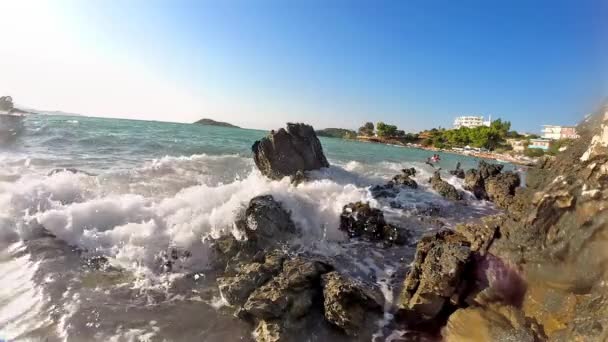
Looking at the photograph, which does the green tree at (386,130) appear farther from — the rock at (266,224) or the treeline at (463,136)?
the rock at (266,224)

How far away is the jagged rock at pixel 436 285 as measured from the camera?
18.0 ft

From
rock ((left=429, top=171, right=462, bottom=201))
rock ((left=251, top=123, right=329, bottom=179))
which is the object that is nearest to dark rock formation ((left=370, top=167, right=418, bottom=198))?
rock ((left=429, top=171, right=462, bottom=201))

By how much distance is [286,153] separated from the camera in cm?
1791

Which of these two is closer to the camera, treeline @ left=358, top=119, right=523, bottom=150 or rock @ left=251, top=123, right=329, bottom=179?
rock @ left=251, top=123, right=329, bottom=179

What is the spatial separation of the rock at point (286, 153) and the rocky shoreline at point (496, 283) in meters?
10.5

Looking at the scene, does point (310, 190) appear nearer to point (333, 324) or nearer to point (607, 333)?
point (333, 324)

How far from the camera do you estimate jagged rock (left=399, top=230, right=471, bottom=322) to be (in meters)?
5.47

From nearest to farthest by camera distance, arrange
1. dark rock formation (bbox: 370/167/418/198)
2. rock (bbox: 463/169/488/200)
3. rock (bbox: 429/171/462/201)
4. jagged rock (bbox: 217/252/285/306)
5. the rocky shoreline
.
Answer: the rocky shoreline, jagged rock (bbox: 217/252/285/306), dark rock formation (bbox: 370/167/418/198), rock (bbox: 429/171/462/201), rock (bbox: 463/169/488/200)

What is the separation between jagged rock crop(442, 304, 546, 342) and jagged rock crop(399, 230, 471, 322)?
1.01ft

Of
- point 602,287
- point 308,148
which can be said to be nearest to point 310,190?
point 308,148

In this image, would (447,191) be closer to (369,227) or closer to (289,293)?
(369,227)

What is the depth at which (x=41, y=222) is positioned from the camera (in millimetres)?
8727

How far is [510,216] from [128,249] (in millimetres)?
8304

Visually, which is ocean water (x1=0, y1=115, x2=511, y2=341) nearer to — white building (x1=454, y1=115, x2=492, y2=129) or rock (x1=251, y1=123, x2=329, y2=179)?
rock (x1=251, y1=123, x2=329, y2=179)
